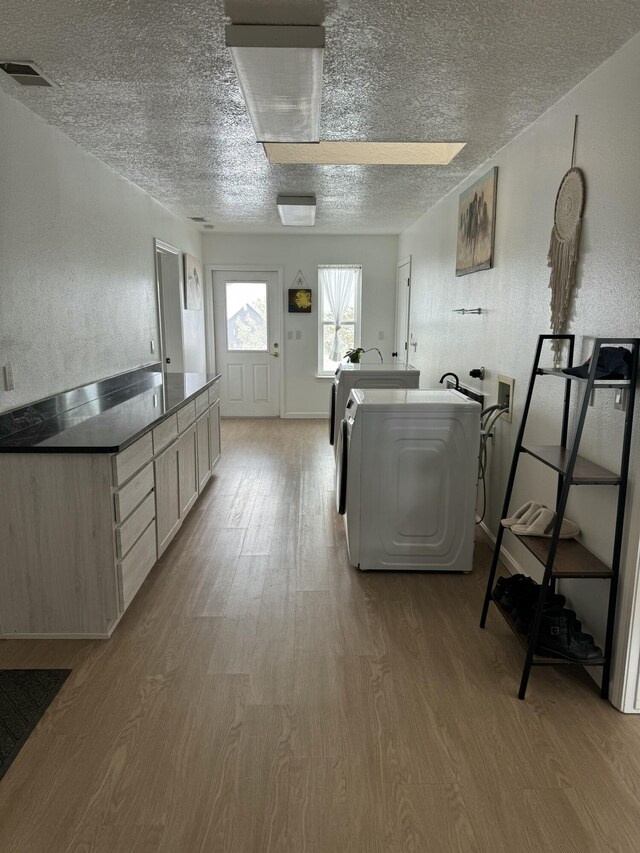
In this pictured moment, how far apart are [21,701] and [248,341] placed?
20.1 ft

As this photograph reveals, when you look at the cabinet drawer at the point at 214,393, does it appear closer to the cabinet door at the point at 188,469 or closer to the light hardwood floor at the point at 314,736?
the cabinet door at the point at 188,469

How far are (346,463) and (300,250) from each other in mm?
4993

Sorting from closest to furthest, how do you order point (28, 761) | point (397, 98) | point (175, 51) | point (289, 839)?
point (289, 839) < point (28, 761) < point (175, 51) < point (397, 98)

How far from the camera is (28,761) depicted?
1936 mm

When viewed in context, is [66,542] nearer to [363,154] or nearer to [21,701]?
[21,701]

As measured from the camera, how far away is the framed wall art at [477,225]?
379 cm

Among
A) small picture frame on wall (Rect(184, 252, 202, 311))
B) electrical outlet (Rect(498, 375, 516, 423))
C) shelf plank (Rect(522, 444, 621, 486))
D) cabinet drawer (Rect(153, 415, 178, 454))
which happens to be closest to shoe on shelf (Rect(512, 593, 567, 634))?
shelf plank (Rect(522, 444, 621, 486))

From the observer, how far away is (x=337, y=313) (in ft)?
26.1

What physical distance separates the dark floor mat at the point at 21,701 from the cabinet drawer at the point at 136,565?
1.31ft

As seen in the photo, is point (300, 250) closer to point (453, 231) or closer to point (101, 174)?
point (453, 231)

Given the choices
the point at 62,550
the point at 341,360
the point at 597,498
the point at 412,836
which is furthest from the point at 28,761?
the point at 341,360

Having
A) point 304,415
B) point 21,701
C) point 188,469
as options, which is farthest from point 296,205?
point 21,701

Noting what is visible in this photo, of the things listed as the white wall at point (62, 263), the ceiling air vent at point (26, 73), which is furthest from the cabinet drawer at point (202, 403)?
the ceiling air vent at point (26, 73)

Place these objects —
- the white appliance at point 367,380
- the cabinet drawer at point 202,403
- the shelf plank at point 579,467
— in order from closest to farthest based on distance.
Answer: the shelf plank at point 579,467, the cabinet drawer at point 202,403, the white appliance at point 367,380
